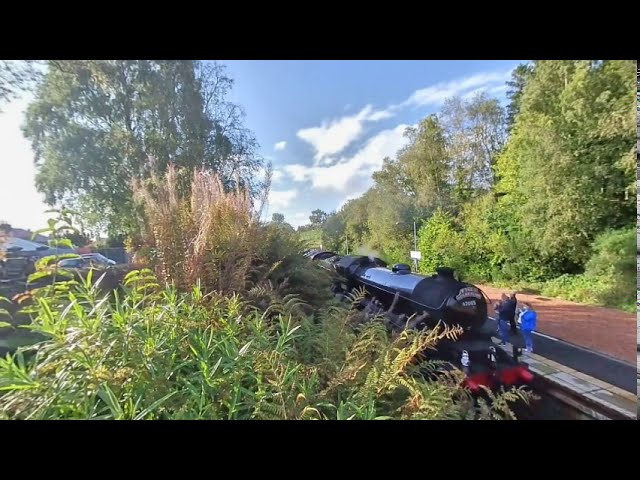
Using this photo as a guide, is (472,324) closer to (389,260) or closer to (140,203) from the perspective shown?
(389,260)

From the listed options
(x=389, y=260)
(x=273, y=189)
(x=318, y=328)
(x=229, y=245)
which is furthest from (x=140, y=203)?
(x=389, y=260)

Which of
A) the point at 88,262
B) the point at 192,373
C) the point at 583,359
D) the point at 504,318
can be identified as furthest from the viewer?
the point at 504,318

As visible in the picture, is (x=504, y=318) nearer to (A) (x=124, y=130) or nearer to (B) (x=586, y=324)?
(B) (x=586, y=324)

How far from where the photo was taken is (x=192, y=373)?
88 centimetres

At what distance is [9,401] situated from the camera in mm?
715

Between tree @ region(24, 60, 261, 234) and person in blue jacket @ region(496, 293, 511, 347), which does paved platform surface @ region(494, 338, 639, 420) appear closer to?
person in blue jacket @ region(496, 293, 511, 347)

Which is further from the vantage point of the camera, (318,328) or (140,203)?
(140,203)

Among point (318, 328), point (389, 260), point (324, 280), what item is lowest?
point (318, 328)

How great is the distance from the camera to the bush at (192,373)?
73 cm

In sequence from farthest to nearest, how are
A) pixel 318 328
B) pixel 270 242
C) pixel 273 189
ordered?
pixel 270 242
pixel 273 189
pixel 318 328

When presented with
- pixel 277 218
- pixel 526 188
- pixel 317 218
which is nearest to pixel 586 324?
pixel 526 188

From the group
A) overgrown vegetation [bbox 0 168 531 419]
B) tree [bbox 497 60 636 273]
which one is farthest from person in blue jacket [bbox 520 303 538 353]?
overgrown vegetation [bbox 0 168 531 419]

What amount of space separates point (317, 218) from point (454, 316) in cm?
114
